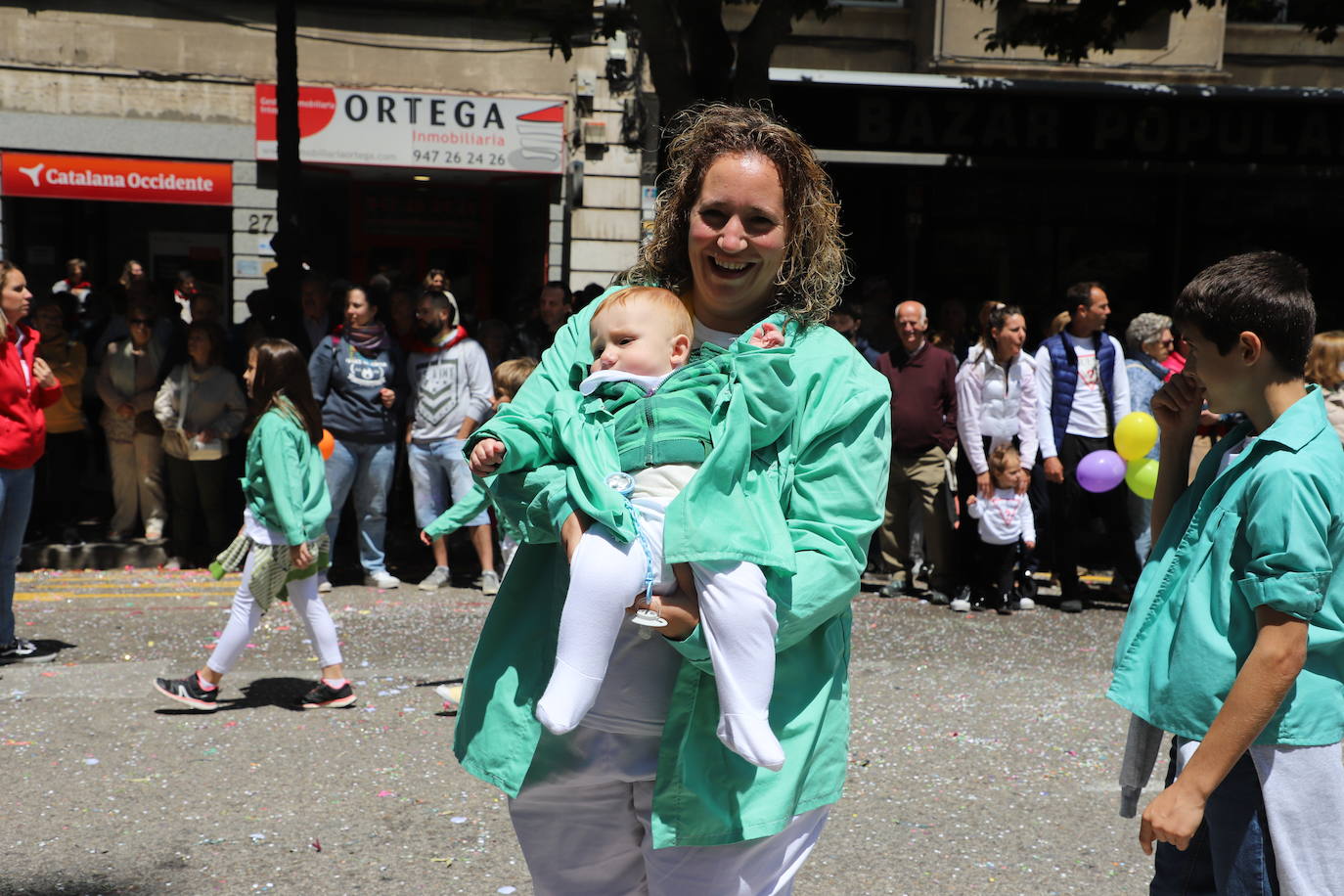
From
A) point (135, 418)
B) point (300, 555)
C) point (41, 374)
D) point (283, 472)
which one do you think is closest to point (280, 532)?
point (300, 555)

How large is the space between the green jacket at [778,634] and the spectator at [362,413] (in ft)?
23.1

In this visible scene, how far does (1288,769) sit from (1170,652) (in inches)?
12.0

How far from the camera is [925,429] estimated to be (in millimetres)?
9180

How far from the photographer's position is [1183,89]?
A: 1575 centimetres

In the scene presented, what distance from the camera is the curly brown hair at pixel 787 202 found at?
8.15ft

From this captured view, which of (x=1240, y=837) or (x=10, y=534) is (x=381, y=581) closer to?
(x=10, y=534)

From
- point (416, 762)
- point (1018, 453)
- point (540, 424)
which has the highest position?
point (540, 424)

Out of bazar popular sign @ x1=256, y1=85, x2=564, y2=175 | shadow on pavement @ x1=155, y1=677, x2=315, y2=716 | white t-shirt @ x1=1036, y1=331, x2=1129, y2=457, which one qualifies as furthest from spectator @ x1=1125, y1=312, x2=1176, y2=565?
bazar popular sign @ x1=256, y1=85, x2=564, y2=175

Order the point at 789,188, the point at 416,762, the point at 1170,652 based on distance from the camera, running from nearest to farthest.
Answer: the point at 789,188 < the point at 1170,652 < the point at 416,762

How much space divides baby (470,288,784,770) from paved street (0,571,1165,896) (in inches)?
93.7

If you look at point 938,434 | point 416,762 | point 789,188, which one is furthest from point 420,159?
point 789,188

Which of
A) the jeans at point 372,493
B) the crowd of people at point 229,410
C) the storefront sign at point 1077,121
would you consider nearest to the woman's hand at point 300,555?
the crowd of people at point 229,410

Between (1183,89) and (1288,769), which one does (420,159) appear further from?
(1288,769)

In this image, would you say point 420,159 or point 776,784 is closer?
point 776,784
